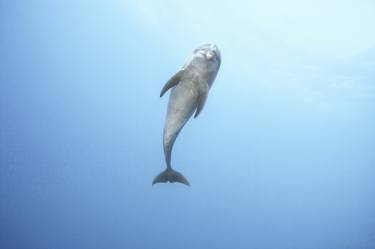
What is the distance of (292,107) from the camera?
57344 millimetres

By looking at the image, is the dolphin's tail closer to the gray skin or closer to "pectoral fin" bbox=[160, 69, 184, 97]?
the gray skin

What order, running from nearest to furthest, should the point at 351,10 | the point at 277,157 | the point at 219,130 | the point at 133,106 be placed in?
1. the point at 351,10
2. the point at 133,106
3. the point at 219,130
4. the point at 277,157

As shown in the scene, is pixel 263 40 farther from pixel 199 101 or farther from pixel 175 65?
pixel 199 101

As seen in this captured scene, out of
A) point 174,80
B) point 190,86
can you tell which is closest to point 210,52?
point 190,86

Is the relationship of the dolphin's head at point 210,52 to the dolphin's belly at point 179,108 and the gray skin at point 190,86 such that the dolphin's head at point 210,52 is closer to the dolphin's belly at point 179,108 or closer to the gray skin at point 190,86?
the gray skin at point 190,86

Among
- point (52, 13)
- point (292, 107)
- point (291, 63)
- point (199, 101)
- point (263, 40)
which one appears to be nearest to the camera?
point (199, 101)

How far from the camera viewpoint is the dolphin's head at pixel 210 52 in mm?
6535

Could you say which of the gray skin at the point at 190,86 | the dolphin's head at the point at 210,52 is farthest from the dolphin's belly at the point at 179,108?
the dolphin's head at the point at 210,52

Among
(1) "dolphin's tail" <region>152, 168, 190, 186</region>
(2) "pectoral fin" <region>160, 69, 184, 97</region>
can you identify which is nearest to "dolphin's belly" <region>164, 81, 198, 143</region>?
(2) "pectoral fin" <region>160, 69, 184, 97</region>

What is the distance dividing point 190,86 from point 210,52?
0.79 m

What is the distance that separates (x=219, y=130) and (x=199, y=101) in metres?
99.6

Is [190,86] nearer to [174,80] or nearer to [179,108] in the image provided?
[174,80]

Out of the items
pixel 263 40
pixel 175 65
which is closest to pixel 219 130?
pixel 175 65

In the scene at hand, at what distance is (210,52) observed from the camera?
6.56 m
